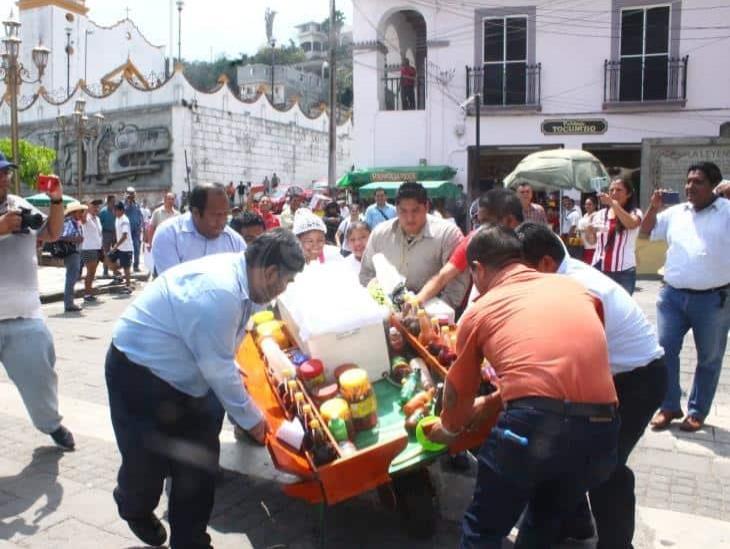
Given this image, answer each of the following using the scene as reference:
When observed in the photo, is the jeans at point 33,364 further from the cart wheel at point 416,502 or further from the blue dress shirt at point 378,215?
the blue dress shirt at point 378,215

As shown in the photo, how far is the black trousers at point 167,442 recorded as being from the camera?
10.3 feet

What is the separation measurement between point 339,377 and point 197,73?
7659cm

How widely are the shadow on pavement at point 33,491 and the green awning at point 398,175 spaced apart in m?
16.6

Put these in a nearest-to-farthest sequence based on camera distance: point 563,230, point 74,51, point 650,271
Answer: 1. point 650,271
2. point 563,230
3. point 74,51

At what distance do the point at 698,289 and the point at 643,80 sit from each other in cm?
1649

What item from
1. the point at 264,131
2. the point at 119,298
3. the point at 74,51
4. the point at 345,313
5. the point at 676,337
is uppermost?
the point at 74,51

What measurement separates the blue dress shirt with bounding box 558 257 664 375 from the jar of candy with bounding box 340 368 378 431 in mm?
1125

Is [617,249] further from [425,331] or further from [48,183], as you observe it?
[48,183]

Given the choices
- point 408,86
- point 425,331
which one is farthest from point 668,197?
point 408,86

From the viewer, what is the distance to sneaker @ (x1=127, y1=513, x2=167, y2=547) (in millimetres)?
3426

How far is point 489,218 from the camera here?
171 inches

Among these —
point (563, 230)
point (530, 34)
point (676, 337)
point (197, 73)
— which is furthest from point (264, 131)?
point (197, 73)

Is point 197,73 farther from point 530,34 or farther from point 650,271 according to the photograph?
point 650,271

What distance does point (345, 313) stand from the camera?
3766 millimetres
